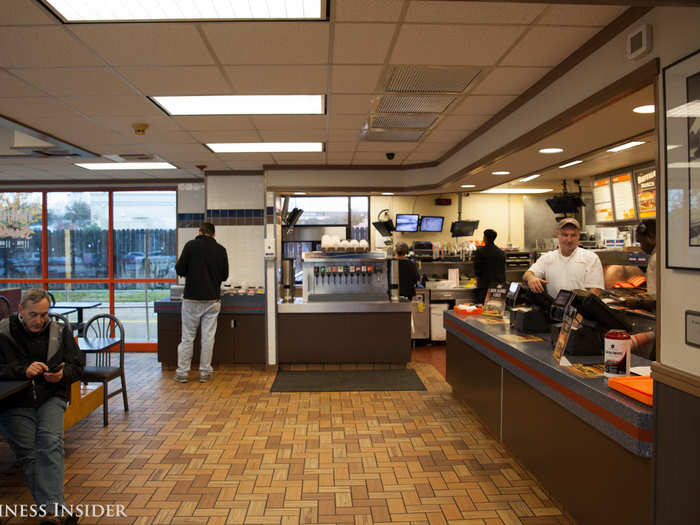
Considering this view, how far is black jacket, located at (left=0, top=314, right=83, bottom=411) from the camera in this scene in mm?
2861

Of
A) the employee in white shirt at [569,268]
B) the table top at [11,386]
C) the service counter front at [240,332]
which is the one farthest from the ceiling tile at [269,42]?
the service counter front at [240,332]

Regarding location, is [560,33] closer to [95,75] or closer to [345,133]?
[345,133]

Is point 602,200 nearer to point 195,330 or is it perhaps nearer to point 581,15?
point 581,15

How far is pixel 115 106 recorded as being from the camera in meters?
3.78

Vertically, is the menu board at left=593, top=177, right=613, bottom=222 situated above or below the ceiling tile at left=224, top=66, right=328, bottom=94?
below

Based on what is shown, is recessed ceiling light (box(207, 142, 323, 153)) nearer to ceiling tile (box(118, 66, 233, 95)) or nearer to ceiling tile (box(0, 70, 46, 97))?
ceiling tile (box(118, 66, 233, 95))

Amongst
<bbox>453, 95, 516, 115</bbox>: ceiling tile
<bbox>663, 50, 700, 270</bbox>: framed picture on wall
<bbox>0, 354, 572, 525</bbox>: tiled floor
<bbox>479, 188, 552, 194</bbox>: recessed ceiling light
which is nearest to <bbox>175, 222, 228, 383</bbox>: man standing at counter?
<bbox>0, 354, 572, 525</bbox>: tiled floor

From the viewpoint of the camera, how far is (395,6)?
7.37 ft

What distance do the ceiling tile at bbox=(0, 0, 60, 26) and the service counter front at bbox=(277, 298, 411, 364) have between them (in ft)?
13.8

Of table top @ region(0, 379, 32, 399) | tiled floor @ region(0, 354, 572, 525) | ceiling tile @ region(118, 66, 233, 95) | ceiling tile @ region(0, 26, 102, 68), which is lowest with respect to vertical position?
tiled floor @ region(0, 354, 572, 525)

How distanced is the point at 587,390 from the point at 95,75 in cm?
360

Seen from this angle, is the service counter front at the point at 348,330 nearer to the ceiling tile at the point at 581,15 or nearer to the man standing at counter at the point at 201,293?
the man standing at counter at the point at 201,293

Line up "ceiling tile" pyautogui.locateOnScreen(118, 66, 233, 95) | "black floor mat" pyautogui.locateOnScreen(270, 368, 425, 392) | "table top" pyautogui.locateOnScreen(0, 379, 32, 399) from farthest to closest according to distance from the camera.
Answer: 1. "black floor mat" pyautogui.locateOnScreen(270, 368, 425, 392)
2. "ceiling tile" pyautogui.locateOnScreen(118, 66, 233, 95)
3. "table top" pyautogui.locateOnScreen(0, 379, 32, 399)

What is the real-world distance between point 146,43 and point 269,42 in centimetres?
70
